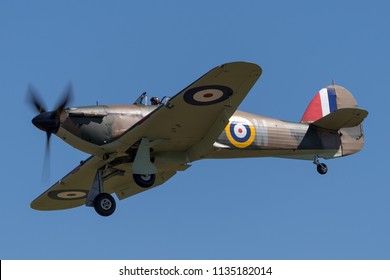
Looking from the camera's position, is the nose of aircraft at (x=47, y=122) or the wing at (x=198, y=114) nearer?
the wing at (x=198, y=114)

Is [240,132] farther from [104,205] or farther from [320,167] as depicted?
[104,205]

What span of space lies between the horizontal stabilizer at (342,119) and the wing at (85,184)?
368 cm

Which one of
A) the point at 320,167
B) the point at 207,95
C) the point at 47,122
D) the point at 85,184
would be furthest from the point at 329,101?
the point at 47,122

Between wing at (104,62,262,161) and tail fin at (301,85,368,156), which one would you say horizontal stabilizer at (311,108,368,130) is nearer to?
tail fin at (301,85,368,156)

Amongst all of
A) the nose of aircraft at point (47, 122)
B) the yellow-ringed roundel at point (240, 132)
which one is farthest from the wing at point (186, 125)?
the nose of aircraft at point (47, 122)

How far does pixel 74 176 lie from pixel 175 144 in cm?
285

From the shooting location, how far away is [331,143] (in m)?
22.3

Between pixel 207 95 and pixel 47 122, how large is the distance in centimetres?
326

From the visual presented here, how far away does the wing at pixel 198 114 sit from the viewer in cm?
1839

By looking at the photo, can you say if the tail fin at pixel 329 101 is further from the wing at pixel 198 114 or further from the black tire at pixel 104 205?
the black tire at pixel 104 205

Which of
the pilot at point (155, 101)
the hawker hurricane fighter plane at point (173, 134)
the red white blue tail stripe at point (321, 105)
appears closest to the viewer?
the hawker hurricane fighter plane at point (173, 134)

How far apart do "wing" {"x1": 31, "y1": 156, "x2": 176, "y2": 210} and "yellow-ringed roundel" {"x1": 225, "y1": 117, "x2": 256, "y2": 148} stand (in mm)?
1629

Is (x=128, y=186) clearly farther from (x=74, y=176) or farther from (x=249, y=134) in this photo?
(x=249, y=134)

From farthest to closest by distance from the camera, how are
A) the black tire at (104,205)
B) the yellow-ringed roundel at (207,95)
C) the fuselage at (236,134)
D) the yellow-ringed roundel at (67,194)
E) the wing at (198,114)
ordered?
the yellow-ringed roundel at (67,194)
the black tire at (104,205)
the fuselage at (236,134)
the yellow-ringed roundel at (207,95)
the wing at (198,114)
